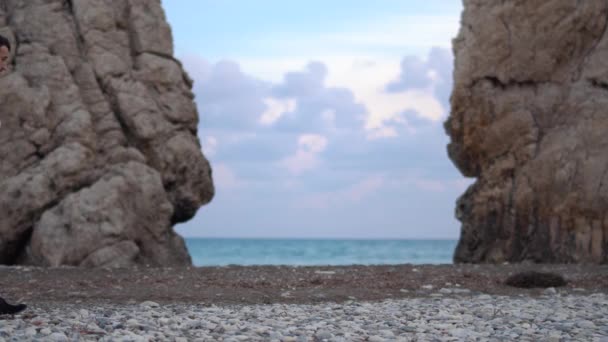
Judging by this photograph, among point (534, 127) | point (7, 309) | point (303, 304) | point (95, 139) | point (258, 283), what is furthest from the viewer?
point (534, 127)

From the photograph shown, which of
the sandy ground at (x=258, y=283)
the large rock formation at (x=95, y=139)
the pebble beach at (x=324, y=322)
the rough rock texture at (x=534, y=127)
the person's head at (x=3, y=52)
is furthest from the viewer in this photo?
the rough rock texture at (x=534, y=127)

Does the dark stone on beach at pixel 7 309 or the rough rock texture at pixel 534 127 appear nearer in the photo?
the dark stone on beach at pixel 7 309

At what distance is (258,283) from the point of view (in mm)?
17891

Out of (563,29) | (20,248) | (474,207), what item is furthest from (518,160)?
(20,248)

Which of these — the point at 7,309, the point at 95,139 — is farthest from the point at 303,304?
the point at 95,139

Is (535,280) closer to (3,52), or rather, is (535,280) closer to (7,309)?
(7,309)

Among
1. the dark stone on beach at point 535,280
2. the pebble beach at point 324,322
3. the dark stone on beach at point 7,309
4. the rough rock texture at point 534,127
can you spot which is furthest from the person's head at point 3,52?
the rough rock texture at point 534,127

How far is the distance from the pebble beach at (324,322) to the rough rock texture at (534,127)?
35.7 feet

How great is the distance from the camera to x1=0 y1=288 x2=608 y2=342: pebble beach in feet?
33.3

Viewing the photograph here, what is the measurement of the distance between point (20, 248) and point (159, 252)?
402 cm

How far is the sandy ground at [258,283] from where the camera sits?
15.4m

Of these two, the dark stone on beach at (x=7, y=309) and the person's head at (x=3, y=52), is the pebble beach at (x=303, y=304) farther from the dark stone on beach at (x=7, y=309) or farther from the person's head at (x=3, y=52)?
the person's head at (x=3, y=52)

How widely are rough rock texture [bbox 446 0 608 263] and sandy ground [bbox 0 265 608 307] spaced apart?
10.9 feet

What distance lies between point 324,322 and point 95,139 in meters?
15.1
